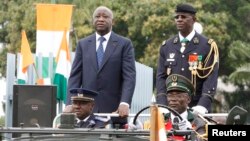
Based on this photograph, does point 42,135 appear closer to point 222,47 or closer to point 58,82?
point 58,82

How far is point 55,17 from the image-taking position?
2338 centimetres

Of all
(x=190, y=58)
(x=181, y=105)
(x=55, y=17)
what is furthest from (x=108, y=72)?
(x=55, y=17)

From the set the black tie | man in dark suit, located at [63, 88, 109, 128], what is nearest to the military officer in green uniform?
man in dark suit, located at [63, 88, 109, 128]

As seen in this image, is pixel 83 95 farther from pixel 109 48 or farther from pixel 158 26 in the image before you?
pixel 158 26

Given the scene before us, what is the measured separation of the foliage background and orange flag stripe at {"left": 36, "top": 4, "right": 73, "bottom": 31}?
591 inches

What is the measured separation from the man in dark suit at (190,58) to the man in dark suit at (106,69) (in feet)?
1.74

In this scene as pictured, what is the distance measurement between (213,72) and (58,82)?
830cm

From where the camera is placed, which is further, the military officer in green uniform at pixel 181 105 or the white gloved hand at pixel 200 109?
the white gloved hand at pixel 200 109

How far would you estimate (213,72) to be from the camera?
12148 millimetres

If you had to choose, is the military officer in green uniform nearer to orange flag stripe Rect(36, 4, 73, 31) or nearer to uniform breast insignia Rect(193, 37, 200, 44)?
uniform breast insignia Rect(193, 37, 200, 44)

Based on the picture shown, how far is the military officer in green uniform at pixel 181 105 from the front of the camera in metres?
9.80

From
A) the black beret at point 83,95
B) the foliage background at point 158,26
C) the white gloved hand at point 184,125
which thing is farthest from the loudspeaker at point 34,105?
the foliage background at point 158,26

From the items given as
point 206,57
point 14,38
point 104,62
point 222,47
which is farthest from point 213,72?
point 14,38

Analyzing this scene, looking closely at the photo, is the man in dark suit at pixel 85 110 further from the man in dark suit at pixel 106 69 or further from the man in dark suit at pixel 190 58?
the man in dark suit at pixel 106 69
